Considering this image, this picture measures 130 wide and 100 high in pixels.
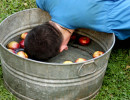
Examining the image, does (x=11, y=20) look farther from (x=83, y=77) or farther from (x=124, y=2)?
(x=124, y=2)

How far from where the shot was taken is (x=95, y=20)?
2.59 meters

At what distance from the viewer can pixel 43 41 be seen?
2.38m

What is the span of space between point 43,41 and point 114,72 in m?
1.20

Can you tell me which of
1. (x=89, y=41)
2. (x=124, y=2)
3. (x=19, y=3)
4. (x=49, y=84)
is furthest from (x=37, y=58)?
(x=19, y=3)

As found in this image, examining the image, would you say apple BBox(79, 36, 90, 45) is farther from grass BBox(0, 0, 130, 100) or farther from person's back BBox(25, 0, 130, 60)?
person's back BBox(25, 0, 130, 60)

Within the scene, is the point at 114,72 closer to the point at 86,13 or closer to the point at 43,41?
the point at 86,13

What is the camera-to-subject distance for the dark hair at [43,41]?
7.84 ft

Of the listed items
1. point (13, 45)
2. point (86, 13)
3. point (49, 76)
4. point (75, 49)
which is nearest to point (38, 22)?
point (13, 45)

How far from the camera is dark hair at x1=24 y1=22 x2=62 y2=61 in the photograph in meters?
2.39

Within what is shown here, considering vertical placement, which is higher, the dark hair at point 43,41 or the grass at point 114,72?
the dark hair at point 43,41

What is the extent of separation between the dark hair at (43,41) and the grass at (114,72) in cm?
59

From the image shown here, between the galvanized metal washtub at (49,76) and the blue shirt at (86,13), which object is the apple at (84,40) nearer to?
the galvanized metal washtub at (49,76)

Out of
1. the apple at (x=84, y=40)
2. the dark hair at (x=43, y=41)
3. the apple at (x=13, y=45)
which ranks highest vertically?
the dark hair at (x=43, y=41)

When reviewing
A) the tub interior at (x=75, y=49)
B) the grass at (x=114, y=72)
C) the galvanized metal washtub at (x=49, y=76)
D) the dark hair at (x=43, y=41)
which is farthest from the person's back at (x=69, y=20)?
the grass at (x=114, y=72)
